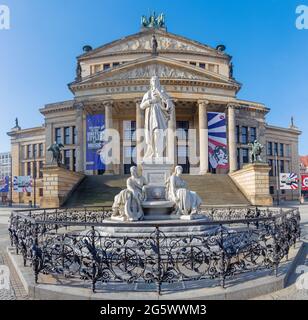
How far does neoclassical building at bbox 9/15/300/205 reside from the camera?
133ft

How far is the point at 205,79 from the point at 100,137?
60.7 ft

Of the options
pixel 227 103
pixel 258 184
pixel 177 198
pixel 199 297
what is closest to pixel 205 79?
pixel 227 103

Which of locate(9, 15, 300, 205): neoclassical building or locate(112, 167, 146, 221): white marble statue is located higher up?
locate(9, 15, 300, 205): neoclassical building

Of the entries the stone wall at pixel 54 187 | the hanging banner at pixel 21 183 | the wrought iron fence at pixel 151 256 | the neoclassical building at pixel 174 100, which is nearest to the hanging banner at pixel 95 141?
the neoclassical building at pixel 174 100

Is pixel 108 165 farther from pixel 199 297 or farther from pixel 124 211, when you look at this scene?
pixel 199 297

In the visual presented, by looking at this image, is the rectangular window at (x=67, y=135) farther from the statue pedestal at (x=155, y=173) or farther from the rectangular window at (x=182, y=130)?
the statue pedestal at (x=155, y=173)

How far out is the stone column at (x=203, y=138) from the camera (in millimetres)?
Answer: 39812

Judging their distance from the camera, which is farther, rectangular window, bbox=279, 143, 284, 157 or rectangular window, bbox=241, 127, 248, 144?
rectangular window, bbox=279, 143, 284, 157

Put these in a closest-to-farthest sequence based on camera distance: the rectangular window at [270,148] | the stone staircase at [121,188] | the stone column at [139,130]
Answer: the stone staircase at [121,188] → the stone column at [139,130] → the rectangular window at [270,148]

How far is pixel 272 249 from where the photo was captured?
6.20m

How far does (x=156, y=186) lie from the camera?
937 centimetres

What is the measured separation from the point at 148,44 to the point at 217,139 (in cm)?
2308

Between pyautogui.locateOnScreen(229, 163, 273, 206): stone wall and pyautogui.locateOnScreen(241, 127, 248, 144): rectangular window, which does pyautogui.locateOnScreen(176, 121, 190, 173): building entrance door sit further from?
pyautogui.locateOnScreen(229, 163, 273, 206): stone wall

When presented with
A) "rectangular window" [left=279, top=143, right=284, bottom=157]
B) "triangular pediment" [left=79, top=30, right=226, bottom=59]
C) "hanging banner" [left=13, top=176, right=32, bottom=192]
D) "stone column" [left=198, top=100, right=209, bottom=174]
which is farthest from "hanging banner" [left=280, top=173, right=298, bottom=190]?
"hanging banner" [left=13, top=176, right=32, bottom=192]
